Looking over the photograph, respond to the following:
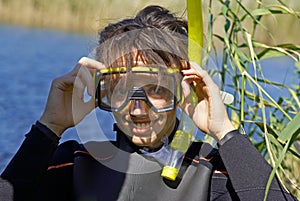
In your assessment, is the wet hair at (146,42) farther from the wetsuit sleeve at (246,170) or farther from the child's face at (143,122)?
the wetsuit sleeve at (246,170)

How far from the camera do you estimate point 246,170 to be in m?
1.42

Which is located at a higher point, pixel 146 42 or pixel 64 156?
pixel 146 42

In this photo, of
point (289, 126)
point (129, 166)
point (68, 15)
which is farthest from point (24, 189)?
point (68, 15)

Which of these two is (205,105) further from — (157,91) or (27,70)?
(27,70)

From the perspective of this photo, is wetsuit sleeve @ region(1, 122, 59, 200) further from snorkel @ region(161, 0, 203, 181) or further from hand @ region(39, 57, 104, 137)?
snorkel @ region(161, 0, 203, 181)

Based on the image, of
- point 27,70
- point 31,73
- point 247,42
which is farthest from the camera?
point 27,70

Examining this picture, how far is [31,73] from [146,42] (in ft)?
13.9

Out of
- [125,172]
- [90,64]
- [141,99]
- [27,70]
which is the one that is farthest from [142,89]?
[27,70]

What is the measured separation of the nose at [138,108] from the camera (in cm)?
138

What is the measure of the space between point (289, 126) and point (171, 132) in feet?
0.95

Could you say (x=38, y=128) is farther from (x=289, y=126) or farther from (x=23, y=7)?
(x=23, y=7)

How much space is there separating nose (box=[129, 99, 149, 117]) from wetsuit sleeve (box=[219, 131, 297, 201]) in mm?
195

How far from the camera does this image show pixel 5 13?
29.0ft

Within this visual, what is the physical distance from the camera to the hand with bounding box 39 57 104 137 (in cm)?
142
